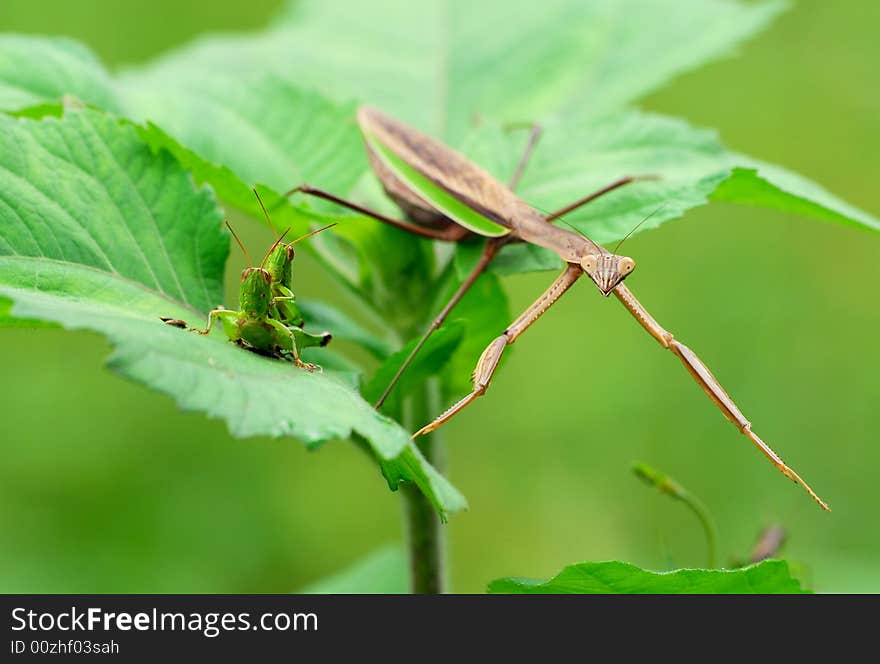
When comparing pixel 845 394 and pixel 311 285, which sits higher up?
pixel 311 285

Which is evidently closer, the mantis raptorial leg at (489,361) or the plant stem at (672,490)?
the mantis raptorial leg at (489,361)

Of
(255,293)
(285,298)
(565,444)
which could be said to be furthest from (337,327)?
(565,444)

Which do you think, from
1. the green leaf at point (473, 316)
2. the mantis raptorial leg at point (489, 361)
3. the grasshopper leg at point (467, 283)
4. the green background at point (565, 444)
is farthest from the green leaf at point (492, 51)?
the green background at point (565, 444)

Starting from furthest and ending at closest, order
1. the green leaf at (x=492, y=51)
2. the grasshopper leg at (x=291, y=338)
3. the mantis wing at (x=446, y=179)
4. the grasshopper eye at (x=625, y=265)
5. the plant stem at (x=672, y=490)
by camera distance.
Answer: the green leaf at (x=492, y=51) < the mantis wing at (x=446, y=179) < the grasshopper eye at (x=625, y=265) < the plant stem at (x=672, y=490) < the grasshopper leg at (x=291, y=338)

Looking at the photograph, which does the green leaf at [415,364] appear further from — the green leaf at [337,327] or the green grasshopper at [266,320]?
the green leaf at [337,327]

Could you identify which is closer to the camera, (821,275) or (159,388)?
(159,388)

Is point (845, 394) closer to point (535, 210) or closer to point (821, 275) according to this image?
point (821, 275)

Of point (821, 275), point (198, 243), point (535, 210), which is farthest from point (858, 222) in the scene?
point (821, 275)
